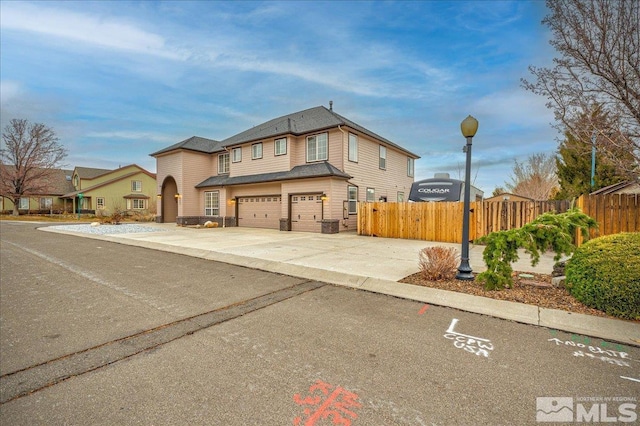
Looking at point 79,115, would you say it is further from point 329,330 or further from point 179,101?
point 329,330

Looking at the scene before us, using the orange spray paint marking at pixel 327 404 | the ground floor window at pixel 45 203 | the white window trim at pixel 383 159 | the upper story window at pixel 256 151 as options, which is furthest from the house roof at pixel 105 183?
the orange spray paint marking at pixel 327 404

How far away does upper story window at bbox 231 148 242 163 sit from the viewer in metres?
22.1

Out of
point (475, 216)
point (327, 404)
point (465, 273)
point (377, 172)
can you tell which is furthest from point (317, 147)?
point (327, 404)

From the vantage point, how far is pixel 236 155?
22359 millimetres

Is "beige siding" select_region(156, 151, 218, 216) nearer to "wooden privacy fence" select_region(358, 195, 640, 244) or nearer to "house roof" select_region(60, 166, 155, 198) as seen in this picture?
"wooden privacy fence" select_region(358, 195, 640, 244)

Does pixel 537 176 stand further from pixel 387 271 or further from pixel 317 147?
pixel 387 271

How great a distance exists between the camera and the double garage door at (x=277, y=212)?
17.3m

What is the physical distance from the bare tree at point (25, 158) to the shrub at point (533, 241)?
47.5 metres

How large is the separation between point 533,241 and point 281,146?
657 inches

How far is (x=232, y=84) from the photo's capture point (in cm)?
2411

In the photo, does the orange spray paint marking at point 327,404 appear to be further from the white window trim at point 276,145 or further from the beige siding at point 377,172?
the white window trim at point 276,145

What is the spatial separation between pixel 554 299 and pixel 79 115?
49.2 metres

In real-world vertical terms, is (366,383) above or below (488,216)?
below

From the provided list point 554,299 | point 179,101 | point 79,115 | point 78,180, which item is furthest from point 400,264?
point 78,180
